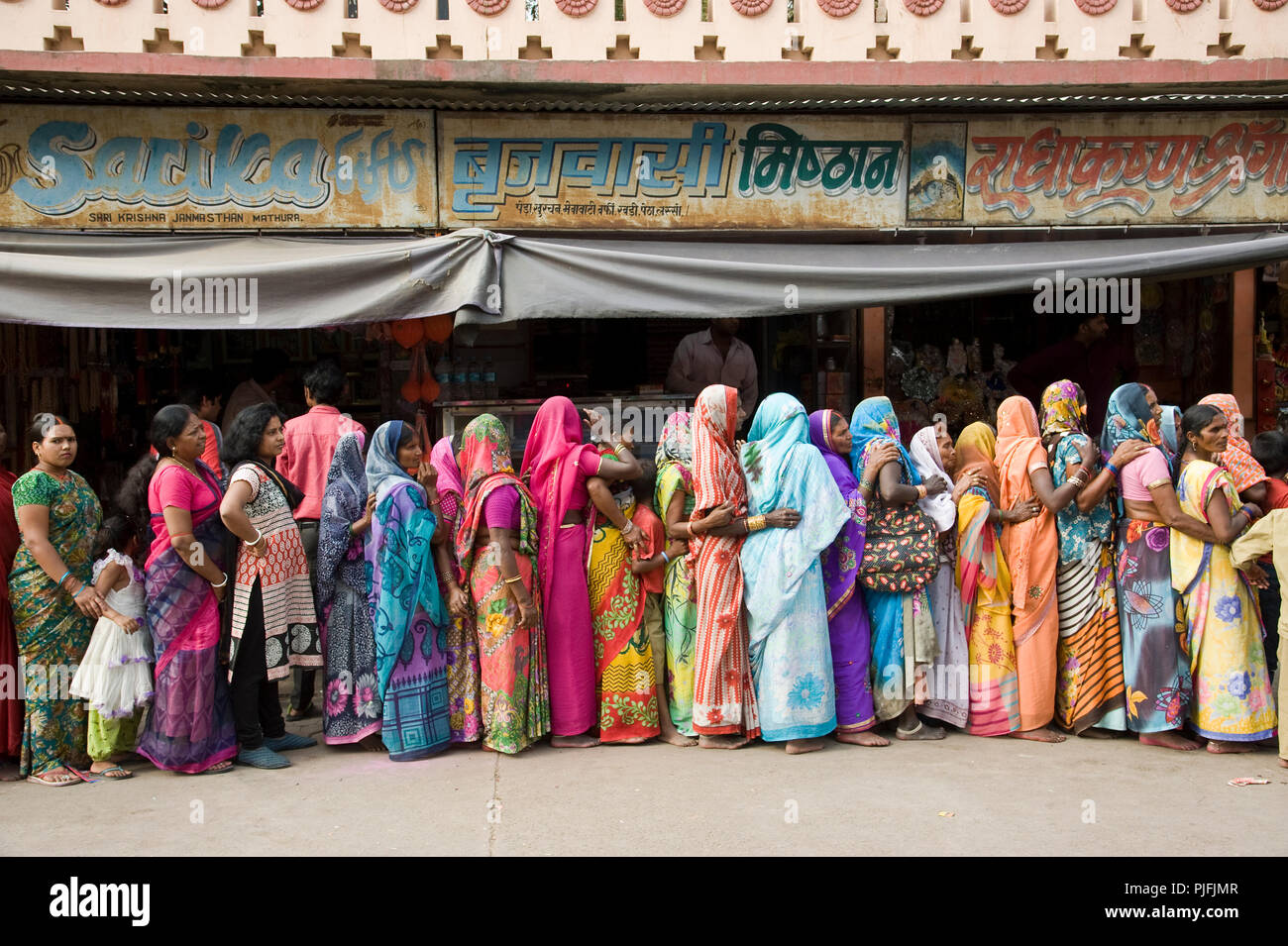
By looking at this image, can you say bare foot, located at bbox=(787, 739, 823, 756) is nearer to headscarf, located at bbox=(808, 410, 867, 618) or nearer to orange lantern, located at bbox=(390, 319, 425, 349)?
headscarf, located at bbox=(808, 410, 867, 618)

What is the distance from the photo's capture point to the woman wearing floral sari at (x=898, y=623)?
530 cm

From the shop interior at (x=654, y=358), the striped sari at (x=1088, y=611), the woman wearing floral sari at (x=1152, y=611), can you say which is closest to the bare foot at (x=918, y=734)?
the striped sari at (x=1088, y=611)

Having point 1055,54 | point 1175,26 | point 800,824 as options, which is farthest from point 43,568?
point 1175,26

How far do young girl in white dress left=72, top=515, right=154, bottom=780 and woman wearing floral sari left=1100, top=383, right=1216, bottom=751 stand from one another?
442cm

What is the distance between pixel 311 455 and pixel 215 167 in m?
1.90

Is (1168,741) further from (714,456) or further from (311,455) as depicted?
(311,455)

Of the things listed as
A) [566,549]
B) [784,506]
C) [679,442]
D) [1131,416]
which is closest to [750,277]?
[679,442]

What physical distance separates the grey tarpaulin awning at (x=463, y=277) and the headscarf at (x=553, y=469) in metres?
0.63

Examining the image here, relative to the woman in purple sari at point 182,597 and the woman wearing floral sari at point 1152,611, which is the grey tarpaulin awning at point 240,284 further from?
the woman wearing floral sari at point 1152,611

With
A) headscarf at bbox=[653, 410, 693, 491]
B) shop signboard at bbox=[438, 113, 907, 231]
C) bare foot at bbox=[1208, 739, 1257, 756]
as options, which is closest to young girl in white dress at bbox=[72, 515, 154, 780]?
headscarf at bbox=[653, 410, 693, 491]

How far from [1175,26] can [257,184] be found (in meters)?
5.55

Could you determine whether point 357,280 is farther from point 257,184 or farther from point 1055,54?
point 1055,54

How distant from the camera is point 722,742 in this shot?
5.36 m

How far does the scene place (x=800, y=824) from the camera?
4332 millimetres
